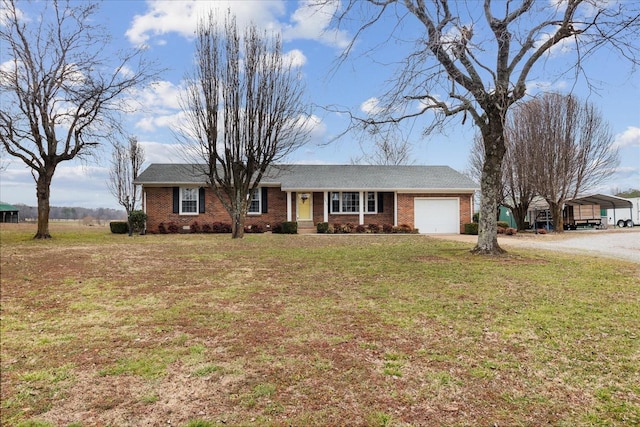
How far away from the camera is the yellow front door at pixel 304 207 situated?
2250cm

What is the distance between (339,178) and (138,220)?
37.4 ft

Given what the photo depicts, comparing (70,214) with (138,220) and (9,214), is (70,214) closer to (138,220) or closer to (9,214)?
(9,214)

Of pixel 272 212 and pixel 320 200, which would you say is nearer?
pixel 272 212

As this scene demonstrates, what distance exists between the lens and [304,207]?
74.2 feet

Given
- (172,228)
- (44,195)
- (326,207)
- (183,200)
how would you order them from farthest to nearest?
(326,207) → (183,200) → (172,228) → (44,195)

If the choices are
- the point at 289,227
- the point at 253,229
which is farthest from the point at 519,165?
the point at 253,229

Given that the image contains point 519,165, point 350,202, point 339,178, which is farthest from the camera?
point 519,165

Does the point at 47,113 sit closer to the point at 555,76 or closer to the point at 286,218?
the point at 286,218

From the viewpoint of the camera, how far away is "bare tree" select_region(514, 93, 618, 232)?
23859 millimetres

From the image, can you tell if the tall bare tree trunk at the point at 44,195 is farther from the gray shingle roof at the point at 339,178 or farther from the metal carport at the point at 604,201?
the metal carport at the point at 604,201

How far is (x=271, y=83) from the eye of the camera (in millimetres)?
16094

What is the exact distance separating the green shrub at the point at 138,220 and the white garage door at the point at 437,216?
15116mm

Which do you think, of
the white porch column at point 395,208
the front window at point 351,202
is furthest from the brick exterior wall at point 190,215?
the white porch column at point 395,208

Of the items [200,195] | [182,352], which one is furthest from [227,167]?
[182,352]
